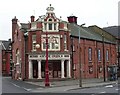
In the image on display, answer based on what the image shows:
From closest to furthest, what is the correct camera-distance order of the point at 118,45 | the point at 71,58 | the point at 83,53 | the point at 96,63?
the point at 71,58 < the point at 83,53 < the point at 96,63 < the point at 118,45

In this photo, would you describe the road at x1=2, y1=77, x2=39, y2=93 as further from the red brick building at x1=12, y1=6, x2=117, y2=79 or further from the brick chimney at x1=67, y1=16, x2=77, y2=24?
the brick chimney at x1=67, y1=16, x2=77, y2=24

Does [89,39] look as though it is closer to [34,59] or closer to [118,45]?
[34,59]

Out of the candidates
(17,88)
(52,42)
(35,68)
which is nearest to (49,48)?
(52,42)

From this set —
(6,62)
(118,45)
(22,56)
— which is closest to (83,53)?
(22,56)

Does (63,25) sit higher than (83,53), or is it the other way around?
(63,25)

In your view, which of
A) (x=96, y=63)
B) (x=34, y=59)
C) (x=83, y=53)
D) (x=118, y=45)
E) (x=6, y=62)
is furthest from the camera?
(x=6, y=62)

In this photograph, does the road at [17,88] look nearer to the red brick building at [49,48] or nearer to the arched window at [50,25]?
the red brick building at [49,48]

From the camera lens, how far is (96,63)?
2506 inches

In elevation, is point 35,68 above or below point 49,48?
below

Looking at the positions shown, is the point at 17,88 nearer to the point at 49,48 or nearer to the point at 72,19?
the point at 49,48

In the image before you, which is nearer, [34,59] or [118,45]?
[34,59]

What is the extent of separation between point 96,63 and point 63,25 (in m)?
14.1

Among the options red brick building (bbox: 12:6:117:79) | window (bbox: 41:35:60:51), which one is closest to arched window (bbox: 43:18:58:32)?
red brick building (bbox: 12:6:117:79)

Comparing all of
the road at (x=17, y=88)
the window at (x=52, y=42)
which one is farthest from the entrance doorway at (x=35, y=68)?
the road at (x=17, y=88)
